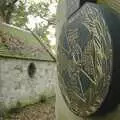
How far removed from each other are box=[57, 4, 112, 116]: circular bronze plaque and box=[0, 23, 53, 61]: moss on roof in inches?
439

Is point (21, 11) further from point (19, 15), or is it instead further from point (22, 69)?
point (22, 69)

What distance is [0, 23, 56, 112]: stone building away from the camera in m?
13.9

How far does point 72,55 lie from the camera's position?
2.39m

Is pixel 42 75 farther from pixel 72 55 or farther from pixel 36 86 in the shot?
pixel 72 55

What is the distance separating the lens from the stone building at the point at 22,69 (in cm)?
1387

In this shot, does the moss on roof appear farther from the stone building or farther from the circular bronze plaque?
the circular bronze plaque

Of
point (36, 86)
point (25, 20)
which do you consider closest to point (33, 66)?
point (36, 86)

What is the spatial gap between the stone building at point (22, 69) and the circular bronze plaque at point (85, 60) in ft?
36.4

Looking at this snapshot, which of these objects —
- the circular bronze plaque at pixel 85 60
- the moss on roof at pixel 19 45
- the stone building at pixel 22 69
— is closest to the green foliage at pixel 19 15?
the moss on roof at pixel 19 45

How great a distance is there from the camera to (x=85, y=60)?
222cm

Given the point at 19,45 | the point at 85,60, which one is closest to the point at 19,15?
the point at 19,45

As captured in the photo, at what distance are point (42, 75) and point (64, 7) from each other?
15495 millimetres

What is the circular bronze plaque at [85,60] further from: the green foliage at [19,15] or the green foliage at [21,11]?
the green foliage at [19,15]

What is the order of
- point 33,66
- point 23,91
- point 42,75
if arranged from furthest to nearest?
point 42,75 → point 33,66 → point 23,91
